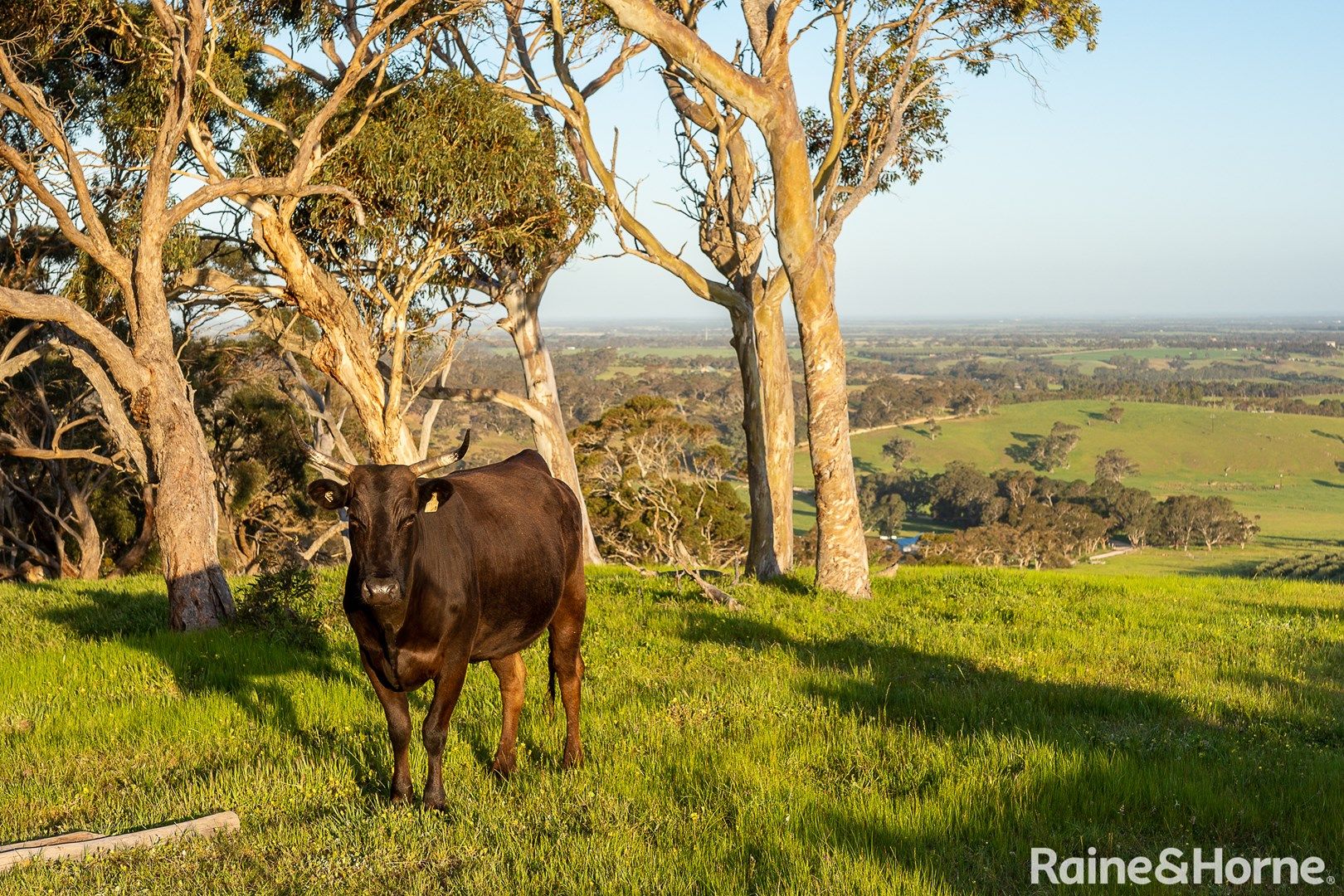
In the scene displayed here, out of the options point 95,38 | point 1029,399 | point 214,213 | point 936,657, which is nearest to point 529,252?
point 214,213

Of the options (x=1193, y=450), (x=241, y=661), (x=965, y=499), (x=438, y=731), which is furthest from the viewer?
(x=1193, y=450)

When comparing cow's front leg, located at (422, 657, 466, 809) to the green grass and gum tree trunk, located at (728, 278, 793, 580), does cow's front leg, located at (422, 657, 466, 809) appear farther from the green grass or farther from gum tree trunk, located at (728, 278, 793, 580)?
gum tree trunk, located at (728, 278, 793, 580)

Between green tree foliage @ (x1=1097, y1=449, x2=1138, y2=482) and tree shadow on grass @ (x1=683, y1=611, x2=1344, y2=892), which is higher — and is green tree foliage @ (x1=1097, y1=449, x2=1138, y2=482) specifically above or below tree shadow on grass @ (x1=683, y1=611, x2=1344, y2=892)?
below

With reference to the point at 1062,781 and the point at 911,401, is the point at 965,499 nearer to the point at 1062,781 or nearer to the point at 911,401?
the point at 911,401

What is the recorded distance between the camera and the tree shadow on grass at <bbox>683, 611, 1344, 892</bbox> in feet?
15.3

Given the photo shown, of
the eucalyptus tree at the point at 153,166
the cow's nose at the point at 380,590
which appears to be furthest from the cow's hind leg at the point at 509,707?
the eucalyptus tree at the point at 153,166

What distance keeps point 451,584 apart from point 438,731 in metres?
0.73

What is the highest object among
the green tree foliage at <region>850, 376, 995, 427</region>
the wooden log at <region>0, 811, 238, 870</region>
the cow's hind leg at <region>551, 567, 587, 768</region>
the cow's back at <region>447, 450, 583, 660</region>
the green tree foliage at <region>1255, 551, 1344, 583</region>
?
the cow's back at <region>447, 450, 583, 660</region>

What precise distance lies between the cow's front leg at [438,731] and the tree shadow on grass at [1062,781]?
1670 mm

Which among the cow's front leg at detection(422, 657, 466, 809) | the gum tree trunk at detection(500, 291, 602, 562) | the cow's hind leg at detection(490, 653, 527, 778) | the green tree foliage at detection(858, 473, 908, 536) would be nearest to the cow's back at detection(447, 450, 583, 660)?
the cow's hind leg at detection(490, 653, 527, 778)

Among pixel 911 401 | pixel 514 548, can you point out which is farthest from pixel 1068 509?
pixel 514 548

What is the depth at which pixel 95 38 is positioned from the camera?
15.4 meters

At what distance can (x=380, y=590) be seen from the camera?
15.5 feet

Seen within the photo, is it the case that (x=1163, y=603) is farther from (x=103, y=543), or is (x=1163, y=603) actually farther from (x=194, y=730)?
(x=103, y=543)
